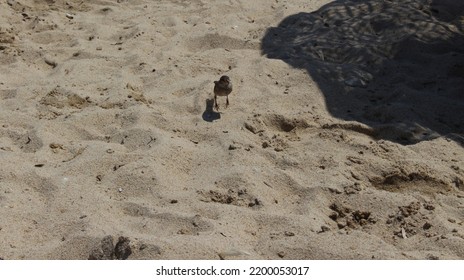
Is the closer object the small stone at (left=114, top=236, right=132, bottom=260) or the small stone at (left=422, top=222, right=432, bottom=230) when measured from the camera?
the small stone at (left=114, top=236, right=132, bottom=260)

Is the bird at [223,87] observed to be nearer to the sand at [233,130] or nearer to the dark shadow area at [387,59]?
the sand at [233,130]

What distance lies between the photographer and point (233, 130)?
4570 millimetres

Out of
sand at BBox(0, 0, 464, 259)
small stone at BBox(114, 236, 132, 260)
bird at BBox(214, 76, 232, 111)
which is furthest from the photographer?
bird at BBox(214, 76, 232, 111)

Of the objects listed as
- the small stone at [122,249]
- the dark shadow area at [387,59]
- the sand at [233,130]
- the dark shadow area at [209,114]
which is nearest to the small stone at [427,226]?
the sand at [233,130]

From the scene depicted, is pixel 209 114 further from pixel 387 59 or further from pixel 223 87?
pixel 387 59

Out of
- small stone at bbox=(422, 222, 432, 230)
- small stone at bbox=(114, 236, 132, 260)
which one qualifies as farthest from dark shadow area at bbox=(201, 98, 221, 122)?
small stone at bbox=(422, 222, 432, 230)

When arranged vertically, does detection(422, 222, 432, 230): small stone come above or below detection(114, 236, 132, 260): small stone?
above

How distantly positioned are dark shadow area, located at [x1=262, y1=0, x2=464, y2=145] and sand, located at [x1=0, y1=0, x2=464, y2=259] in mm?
17

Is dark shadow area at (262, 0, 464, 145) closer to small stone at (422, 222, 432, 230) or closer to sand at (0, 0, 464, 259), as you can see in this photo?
sand at (0, 0, 464, 259)

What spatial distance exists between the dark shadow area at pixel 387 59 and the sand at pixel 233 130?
17 mm

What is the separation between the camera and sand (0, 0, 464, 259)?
3430mm

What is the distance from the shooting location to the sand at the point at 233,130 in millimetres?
3430

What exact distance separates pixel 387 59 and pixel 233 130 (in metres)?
1.78
